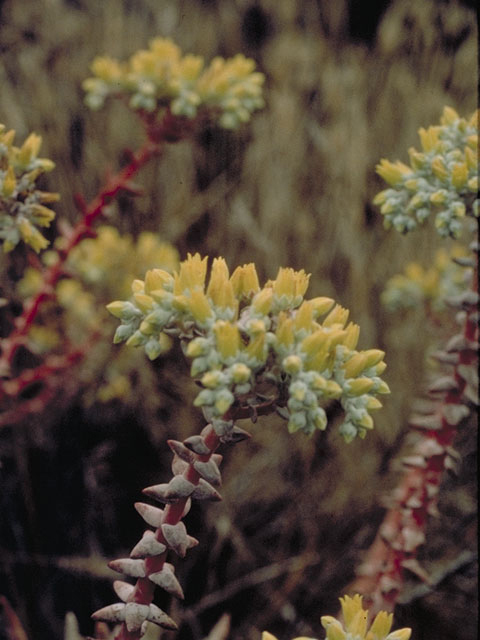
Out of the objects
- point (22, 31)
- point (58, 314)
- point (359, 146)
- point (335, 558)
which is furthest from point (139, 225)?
point (335, 558)

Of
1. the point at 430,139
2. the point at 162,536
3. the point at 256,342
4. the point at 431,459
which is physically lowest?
the point at 431,459

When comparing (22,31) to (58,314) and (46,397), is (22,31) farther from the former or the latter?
(46,397)

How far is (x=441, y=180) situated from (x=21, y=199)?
0.50 m

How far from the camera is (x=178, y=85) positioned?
1014mm

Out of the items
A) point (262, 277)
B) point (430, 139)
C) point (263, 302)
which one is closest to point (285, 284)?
point (263, 302)

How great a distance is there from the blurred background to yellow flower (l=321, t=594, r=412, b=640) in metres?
0.53

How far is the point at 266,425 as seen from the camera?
5.20ft

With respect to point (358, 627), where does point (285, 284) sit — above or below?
above

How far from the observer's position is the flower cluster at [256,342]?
51 centimetres

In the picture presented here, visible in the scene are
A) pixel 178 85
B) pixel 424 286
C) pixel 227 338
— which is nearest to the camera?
pixel 227 338

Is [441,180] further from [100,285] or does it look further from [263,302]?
[100,285]

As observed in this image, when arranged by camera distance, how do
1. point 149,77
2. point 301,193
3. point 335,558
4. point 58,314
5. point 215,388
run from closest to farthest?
point 215,388 → point 149,77 → point 335,558 → point 58,314 → point 301,193

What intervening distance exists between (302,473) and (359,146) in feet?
2.94

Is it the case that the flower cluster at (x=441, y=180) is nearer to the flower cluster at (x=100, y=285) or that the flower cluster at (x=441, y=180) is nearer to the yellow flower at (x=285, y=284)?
the yellow flower at (x=285, y=284)
